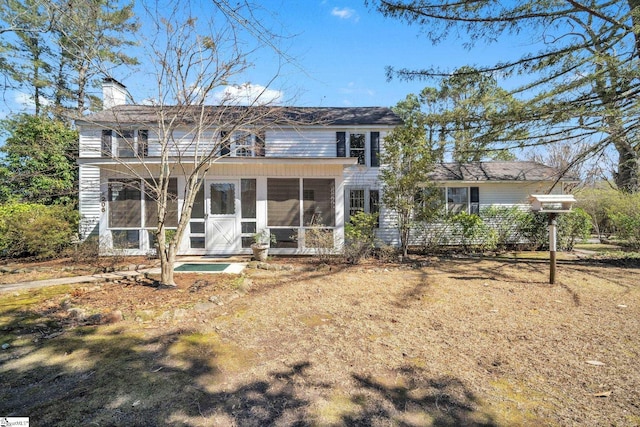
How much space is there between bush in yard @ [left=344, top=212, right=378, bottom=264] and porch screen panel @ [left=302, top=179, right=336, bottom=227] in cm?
71

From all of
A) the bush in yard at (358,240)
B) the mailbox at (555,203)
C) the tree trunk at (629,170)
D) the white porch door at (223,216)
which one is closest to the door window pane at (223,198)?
the white porch door at (223,216)

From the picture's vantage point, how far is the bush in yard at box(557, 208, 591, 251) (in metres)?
10.2

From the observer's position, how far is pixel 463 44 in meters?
7.22

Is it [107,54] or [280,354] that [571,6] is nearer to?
[280,354]

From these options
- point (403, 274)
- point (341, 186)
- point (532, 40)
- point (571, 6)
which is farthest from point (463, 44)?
point (403, 274)

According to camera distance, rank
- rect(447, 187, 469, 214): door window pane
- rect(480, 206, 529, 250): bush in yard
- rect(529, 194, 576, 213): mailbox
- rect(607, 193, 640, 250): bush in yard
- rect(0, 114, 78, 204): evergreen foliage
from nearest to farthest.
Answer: rect(529, 194, 576, 213): mailbox < rect(607, 193, 640, 250): bush in yard < rect(480, 206, 529, 250): bush in yard < rect(0, 114, 78, 204): evergreen foliage < rect(447, 187, 469, 214): door window pane

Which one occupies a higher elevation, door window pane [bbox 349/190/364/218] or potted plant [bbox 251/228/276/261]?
door window pane [bbox 349/190/364/218]

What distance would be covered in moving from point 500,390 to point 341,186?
7370 millimetres

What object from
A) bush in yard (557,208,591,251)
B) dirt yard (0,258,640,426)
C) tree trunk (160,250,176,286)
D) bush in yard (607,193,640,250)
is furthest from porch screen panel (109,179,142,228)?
bush in yard (607,193,640,250)

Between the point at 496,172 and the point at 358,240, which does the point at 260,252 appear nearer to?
the point at 358,240

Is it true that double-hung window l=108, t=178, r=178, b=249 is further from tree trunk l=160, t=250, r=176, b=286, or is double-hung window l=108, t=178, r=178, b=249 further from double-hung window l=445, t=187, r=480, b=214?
double-hung window l=445, t=187, r=480, b=214

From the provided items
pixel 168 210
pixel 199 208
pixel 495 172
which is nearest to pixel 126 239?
pixel 168 210

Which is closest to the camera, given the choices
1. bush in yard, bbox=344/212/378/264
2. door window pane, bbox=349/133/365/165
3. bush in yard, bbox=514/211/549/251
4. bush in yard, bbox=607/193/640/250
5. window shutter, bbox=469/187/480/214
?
bush in yard, bbox=344/212/378/264

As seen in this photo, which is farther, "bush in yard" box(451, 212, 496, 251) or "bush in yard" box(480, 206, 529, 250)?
"bush in yard" box(480, 206, 529, 250)
